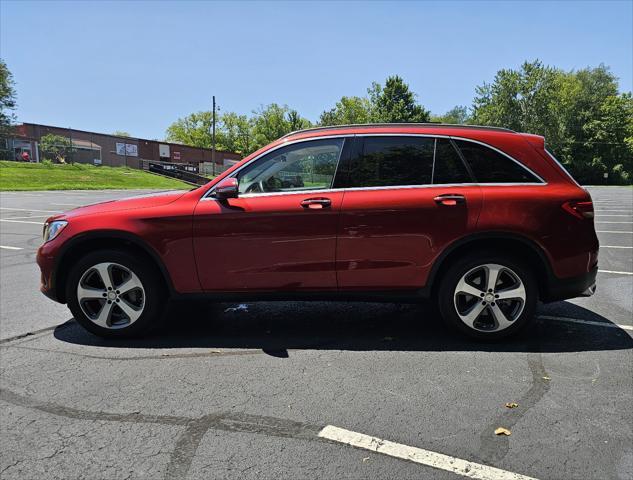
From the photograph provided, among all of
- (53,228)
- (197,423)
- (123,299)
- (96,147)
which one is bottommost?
(197,423)

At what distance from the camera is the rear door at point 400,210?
386cm

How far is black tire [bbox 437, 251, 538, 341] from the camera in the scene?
3.92 meters

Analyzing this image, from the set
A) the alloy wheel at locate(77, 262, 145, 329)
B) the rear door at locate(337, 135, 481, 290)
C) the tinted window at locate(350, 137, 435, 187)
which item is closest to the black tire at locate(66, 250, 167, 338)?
the alloy wheel at locate(77, 262, 145, 329)

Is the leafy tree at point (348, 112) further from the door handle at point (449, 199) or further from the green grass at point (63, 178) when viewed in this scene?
the door handle at point (449, 199)

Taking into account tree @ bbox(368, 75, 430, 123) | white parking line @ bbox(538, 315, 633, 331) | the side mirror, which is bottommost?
white parking line @ bbox(538, 315, 633, 331)

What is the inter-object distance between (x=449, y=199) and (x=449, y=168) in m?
0.31

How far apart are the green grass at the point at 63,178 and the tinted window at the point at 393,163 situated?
32666 millimetres

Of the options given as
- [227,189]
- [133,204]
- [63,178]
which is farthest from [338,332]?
Result: [63,178]

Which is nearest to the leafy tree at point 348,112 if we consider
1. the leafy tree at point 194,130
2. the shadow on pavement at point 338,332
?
the leafy tree at point 194,130

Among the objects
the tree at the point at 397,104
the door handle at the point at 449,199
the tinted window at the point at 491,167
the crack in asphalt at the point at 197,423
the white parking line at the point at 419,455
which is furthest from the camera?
the tree at the point at 397,104

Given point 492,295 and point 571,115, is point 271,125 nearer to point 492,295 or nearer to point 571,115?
point 571,115

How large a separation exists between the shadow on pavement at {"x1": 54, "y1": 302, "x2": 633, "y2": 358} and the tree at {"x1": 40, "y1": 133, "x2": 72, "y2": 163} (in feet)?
174

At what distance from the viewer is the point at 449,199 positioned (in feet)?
12.7

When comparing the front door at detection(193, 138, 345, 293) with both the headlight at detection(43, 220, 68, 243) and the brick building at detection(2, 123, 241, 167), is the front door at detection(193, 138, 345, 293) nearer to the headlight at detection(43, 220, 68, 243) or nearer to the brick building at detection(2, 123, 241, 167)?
the headlight at detection(43, 220, 68, 243)
